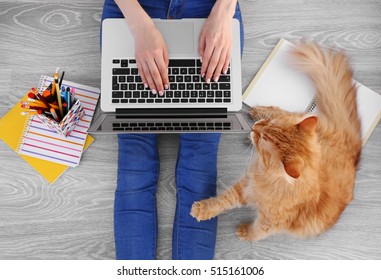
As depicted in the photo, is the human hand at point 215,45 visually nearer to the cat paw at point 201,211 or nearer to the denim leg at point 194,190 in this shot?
the denim leg at point 194,190

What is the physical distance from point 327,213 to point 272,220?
17 centimetres

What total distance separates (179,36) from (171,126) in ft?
0.85

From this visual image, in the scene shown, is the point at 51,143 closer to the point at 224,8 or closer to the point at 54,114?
the point at 54,114

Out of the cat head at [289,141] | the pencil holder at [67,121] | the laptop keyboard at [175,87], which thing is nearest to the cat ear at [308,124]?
the cat head at [289,141]

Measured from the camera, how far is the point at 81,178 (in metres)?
1.19

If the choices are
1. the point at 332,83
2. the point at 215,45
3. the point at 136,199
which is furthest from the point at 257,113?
the point at 136,199

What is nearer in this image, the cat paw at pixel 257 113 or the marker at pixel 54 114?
the marker at pixel 54 114

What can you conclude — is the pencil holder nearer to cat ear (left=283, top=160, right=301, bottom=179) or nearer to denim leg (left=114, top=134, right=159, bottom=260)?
denim leg (left=114, top=134, right=159, bottom=260)

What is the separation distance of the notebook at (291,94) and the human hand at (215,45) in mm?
325

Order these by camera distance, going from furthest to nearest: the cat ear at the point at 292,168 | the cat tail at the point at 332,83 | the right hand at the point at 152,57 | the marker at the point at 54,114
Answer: the cat tail at the point at 332,83
the marker at the point at 54,114
the right hand at the point at 152,57
the cat ear at the point at 292,168

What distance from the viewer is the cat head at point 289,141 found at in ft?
2.83

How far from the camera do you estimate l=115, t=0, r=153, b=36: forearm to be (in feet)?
3.00

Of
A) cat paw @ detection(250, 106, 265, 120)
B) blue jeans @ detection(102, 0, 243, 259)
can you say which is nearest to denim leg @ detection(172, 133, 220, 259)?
blue jeans @ detection(102, 0, 243, 259)

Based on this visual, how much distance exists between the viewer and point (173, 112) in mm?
959
